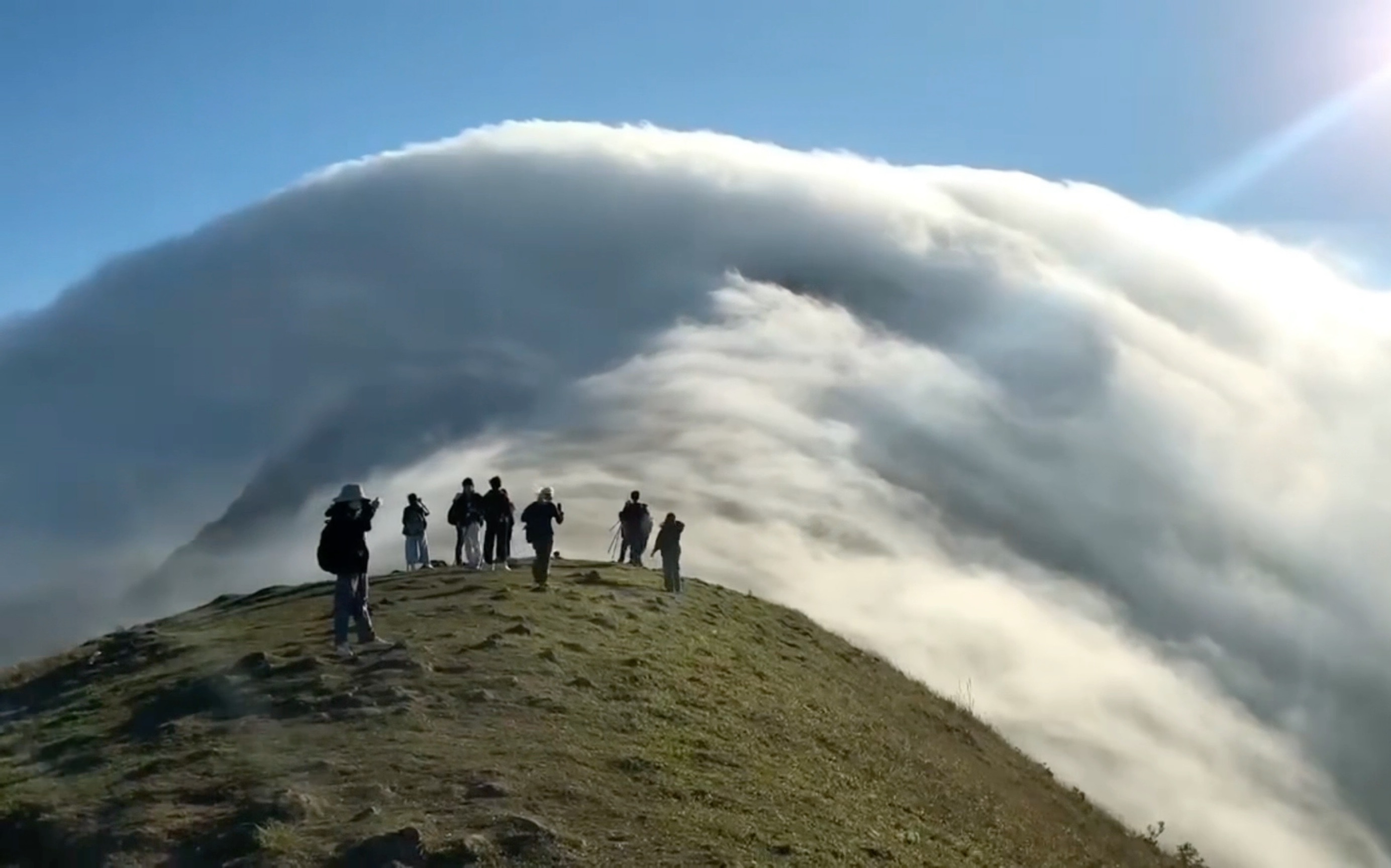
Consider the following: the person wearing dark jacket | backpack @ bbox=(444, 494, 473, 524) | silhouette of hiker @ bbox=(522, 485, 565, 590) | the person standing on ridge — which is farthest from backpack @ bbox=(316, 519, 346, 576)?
backpack @ bbox=(444, 494, 473, 524)

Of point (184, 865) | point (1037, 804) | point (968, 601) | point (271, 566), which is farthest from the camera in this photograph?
point (271, 566)

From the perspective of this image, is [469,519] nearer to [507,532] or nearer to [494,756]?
[507,532]

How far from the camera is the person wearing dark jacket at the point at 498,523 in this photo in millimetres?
34312

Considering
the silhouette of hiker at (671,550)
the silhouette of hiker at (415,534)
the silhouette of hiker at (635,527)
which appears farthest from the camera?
the silhouette of hiker at (635,527)

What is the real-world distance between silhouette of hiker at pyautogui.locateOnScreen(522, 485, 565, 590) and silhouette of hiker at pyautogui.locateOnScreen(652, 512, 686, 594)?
3528mm

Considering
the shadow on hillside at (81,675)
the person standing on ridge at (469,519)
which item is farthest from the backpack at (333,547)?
the person standing on ridge at (469,519)

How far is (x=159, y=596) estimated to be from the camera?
501ft

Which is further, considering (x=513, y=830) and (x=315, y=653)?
(x=315, y=653)

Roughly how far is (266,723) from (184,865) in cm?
434

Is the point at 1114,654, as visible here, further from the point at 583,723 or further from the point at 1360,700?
the point at 583,723

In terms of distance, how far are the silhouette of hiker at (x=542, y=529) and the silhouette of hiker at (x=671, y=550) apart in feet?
11.6

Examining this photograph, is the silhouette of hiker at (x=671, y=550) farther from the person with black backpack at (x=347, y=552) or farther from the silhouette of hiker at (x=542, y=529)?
the person with black backpack at (x=347, y=552)

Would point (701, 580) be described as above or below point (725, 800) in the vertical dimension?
above

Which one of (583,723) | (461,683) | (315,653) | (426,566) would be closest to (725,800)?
(583,723)
